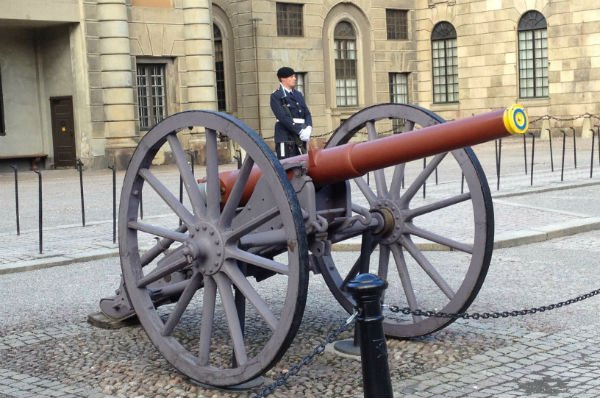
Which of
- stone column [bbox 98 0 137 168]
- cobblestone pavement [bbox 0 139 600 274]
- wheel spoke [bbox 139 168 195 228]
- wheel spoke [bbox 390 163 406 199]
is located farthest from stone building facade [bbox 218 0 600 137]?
wheel spoke [bbox 139 168 195 228]

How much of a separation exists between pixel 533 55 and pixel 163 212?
24.0 metres

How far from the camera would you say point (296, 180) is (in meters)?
5.73

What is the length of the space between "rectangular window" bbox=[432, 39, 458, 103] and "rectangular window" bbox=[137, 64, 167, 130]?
14.0 m

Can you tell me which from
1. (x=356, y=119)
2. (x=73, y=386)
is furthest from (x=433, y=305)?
(x=73, y=386)

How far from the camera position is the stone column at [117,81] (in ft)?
86.2

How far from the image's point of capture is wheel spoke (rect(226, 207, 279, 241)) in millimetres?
5449

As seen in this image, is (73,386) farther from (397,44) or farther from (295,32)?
(397,44)

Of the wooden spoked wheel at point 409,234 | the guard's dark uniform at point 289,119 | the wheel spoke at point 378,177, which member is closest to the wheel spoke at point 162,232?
the wooden spoked wheel at point 409,234

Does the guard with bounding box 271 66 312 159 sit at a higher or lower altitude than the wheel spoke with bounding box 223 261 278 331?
higher

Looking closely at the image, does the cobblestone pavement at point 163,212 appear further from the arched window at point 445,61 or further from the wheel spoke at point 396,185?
the arched window at point 445,61

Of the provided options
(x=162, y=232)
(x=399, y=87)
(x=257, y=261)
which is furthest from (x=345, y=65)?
(x=257, y=261)

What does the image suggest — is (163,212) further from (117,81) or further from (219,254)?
(117,81)

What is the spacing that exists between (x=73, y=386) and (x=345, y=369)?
1.61m

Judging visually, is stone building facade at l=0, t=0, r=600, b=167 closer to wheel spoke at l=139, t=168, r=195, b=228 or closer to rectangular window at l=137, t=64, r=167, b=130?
rectangular window at l=137, t=64, r=167, b=130
